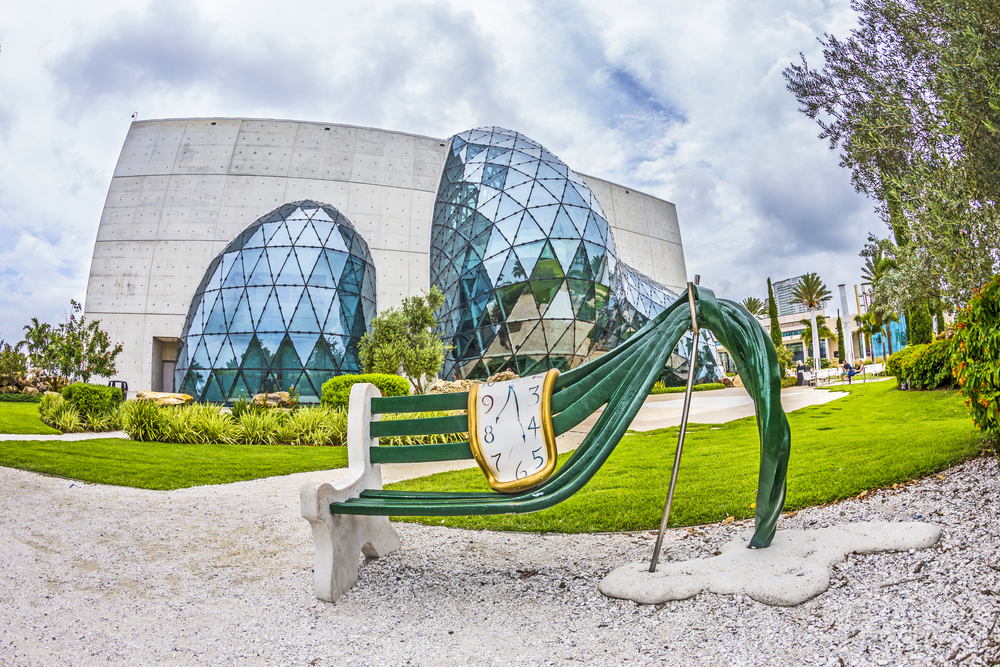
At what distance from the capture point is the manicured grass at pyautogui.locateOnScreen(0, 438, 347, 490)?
6.80m

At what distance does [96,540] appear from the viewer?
13.6 feet

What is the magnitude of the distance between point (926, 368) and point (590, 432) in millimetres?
11954

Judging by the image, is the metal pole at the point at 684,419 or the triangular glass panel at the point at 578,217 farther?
the triangular glass panel at the point at 578,217

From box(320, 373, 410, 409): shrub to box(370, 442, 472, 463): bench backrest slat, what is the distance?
9114 millimetres

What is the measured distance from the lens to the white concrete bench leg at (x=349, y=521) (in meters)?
2.92

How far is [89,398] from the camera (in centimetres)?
1287

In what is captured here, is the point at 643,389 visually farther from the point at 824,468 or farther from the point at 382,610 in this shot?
the point at 824,468

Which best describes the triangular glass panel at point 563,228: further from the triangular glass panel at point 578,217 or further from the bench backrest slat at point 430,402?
the bench backrest slat at point 430,402

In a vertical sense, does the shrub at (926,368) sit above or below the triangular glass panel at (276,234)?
below

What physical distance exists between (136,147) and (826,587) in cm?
3500

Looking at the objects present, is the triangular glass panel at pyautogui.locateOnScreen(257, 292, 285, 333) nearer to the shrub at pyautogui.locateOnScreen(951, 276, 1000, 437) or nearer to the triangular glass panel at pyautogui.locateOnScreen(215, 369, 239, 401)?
the triangular glass panel at pyautogui.locateOnScreen(215, 369, 239, 401)

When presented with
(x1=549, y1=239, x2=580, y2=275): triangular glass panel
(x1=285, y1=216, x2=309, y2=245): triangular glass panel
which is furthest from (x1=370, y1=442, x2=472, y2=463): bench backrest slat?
(x1=285, y1=216, x2=309, y2=245): triangular glass panel

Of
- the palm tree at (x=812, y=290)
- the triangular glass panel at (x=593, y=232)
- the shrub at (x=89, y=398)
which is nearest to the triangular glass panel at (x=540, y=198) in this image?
the triangular glass panel at (x=593, y=232)

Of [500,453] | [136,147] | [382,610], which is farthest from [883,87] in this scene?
[136,147]
